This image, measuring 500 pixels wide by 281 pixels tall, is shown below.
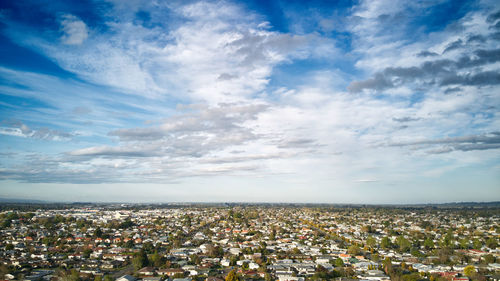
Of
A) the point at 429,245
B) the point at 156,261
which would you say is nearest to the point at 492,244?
the point at 429,245

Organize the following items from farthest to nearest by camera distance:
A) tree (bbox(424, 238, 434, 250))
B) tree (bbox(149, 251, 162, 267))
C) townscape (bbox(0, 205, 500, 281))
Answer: tree (bbox(424, 238, 434, 250)) < tree (bbox(149, 251, 162, 267)) < townscape (bbox(0, 205, 500, 281))

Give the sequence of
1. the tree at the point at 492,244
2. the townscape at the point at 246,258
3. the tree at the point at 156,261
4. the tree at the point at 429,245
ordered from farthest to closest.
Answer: the tree at the point at 429,245 < the tree at the point at 492,244 < the tree at the point at 156,261 < the townscape at the point at 246,258

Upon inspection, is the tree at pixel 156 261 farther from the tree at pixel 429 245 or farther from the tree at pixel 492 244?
the tree at pixel 492 244

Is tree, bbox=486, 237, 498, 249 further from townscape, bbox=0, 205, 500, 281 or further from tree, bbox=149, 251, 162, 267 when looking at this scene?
tree, bbox=149, 251, 162, 267

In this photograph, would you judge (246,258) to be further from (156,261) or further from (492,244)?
(492,244)

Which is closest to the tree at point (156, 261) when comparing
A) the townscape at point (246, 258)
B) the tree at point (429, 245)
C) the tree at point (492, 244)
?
the townscape at point (246, 258)

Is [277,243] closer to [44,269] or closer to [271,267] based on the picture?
[271,267]

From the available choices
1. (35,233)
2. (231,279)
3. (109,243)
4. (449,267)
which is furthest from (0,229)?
(449,267)

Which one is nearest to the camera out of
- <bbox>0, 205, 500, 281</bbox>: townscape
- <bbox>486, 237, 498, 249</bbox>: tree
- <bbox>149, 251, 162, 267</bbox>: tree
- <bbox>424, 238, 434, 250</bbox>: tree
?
<bbox>0, 205, 500, 281</bbox>: townscape

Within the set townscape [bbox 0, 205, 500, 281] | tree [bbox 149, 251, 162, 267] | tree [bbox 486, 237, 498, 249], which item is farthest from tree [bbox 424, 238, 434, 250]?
tree [bbox 149, 251, 162, 267]

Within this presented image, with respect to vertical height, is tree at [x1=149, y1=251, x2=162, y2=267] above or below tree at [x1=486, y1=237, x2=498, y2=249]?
below

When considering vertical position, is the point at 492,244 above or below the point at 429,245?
above
